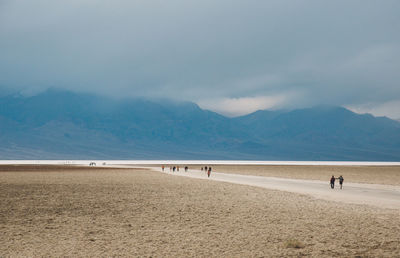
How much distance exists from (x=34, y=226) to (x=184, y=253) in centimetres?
713

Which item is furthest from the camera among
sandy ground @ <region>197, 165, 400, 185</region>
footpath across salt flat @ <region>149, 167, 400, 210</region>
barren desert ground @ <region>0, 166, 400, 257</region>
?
sandy ground @ <region>197, 165, 400, 185</region>

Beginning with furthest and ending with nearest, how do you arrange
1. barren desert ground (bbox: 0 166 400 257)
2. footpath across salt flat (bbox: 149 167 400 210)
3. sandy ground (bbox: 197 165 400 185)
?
sandy ground (bbox: 197 165 400 185) < footpath across salt flat (bbox: 149 167 400 210) < barren desert ground (bbox: 0 166 400 257)

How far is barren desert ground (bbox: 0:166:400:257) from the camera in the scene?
36.5 ft

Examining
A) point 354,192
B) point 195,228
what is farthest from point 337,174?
point 195,228

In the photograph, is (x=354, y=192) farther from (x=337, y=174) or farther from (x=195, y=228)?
(x=337, y=174)

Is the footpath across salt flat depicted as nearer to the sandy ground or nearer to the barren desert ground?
the barren desert ground

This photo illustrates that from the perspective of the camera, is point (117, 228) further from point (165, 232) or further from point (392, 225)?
point (392, 225)

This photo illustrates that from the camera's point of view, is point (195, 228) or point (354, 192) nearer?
point (195, 228)

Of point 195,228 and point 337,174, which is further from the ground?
point 337,174

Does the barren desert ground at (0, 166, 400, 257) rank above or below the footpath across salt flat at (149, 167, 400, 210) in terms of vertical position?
below

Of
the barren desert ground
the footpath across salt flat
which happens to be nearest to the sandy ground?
the footpath across salt flat

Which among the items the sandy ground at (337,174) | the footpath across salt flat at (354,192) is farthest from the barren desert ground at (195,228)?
the sandy ground at (337,174)

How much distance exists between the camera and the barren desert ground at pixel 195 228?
11.1m

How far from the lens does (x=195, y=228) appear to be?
14.3 metres
